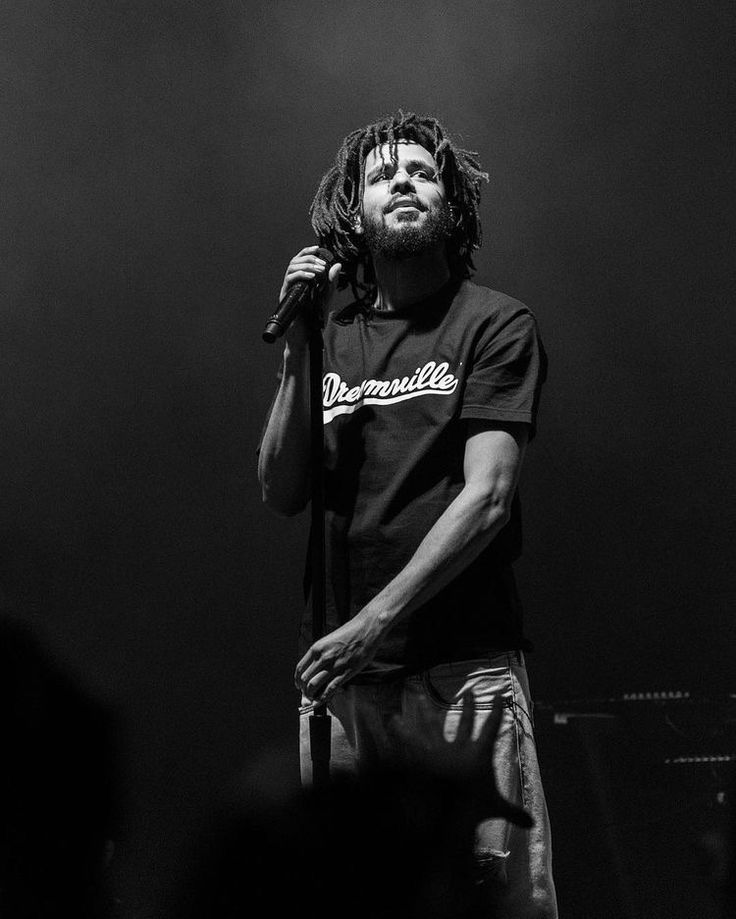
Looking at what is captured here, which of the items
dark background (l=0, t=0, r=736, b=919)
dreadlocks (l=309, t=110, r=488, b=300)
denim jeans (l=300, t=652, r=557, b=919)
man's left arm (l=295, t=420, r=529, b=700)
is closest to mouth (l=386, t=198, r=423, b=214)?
dreadlocks (l=309, t=110, r=488, b=300)

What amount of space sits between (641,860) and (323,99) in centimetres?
186

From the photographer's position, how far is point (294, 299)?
1354mm

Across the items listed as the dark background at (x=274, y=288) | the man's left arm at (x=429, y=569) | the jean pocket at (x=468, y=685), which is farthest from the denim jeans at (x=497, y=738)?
the dark background at (x=274, y=288)

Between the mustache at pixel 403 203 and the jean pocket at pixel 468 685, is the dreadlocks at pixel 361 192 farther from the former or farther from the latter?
the jean pocket at pixel 468 685

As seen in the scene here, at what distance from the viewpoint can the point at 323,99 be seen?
2.58 m

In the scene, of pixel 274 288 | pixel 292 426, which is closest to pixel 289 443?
pixel 292 426

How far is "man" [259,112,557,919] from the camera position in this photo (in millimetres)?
1255

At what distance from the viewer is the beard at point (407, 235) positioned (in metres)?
1.49

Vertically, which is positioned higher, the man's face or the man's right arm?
the man's face

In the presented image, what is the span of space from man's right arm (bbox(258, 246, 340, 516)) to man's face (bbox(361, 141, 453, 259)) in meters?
0.09

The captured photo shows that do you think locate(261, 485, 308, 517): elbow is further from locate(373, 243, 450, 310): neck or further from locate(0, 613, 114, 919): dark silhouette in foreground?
locate(0, 613, 114, 919): dark silhouette in foreground

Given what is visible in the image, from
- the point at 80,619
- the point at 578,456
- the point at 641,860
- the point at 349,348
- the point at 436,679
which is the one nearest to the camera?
the point at 436,679

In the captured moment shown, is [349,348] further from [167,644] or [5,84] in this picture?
[5,84]

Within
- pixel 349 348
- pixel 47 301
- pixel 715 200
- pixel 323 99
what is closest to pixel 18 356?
pixel 47 301
